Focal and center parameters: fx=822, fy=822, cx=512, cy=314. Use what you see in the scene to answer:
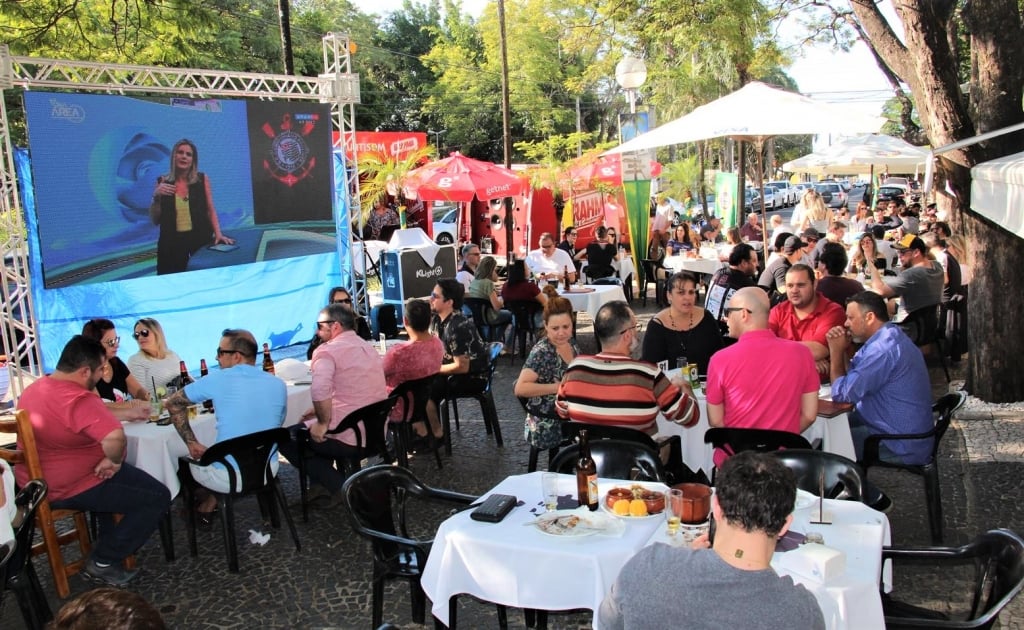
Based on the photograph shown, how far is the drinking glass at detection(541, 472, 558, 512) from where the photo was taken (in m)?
3.18

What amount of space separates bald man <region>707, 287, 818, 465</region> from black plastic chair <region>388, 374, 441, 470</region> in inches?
87.6

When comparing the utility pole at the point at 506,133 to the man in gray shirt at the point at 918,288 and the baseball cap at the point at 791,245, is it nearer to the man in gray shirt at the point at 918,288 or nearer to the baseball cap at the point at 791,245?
the baseball cap at the point at 791,245

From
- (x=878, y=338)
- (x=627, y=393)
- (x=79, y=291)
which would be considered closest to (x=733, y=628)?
(x=627, y=393)

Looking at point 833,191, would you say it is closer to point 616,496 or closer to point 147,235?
point 147,235

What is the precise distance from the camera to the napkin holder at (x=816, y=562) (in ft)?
8.32

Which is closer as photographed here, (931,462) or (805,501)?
(805,501)

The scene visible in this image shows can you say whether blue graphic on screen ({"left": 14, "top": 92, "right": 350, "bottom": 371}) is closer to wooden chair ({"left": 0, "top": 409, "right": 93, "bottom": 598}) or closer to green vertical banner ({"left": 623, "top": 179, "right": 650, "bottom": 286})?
wooden chair ({"left": 0, "top": 409, "right": 93, "bottom": 598})

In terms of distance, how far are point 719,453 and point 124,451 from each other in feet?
10.2

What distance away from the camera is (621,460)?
3775 mm

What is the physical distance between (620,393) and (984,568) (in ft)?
5.59

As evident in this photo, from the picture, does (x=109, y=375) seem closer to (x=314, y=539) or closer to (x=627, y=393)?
(x=314, y=539)

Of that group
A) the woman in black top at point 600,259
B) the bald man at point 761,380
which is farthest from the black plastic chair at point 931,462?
the woman in black top at point 600,259

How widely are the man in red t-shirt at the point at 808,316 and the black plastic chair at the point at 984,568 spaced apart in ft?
8.94

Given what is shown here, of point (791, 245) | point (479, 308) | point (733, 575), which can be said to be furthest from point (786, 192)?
point (733, 575)
